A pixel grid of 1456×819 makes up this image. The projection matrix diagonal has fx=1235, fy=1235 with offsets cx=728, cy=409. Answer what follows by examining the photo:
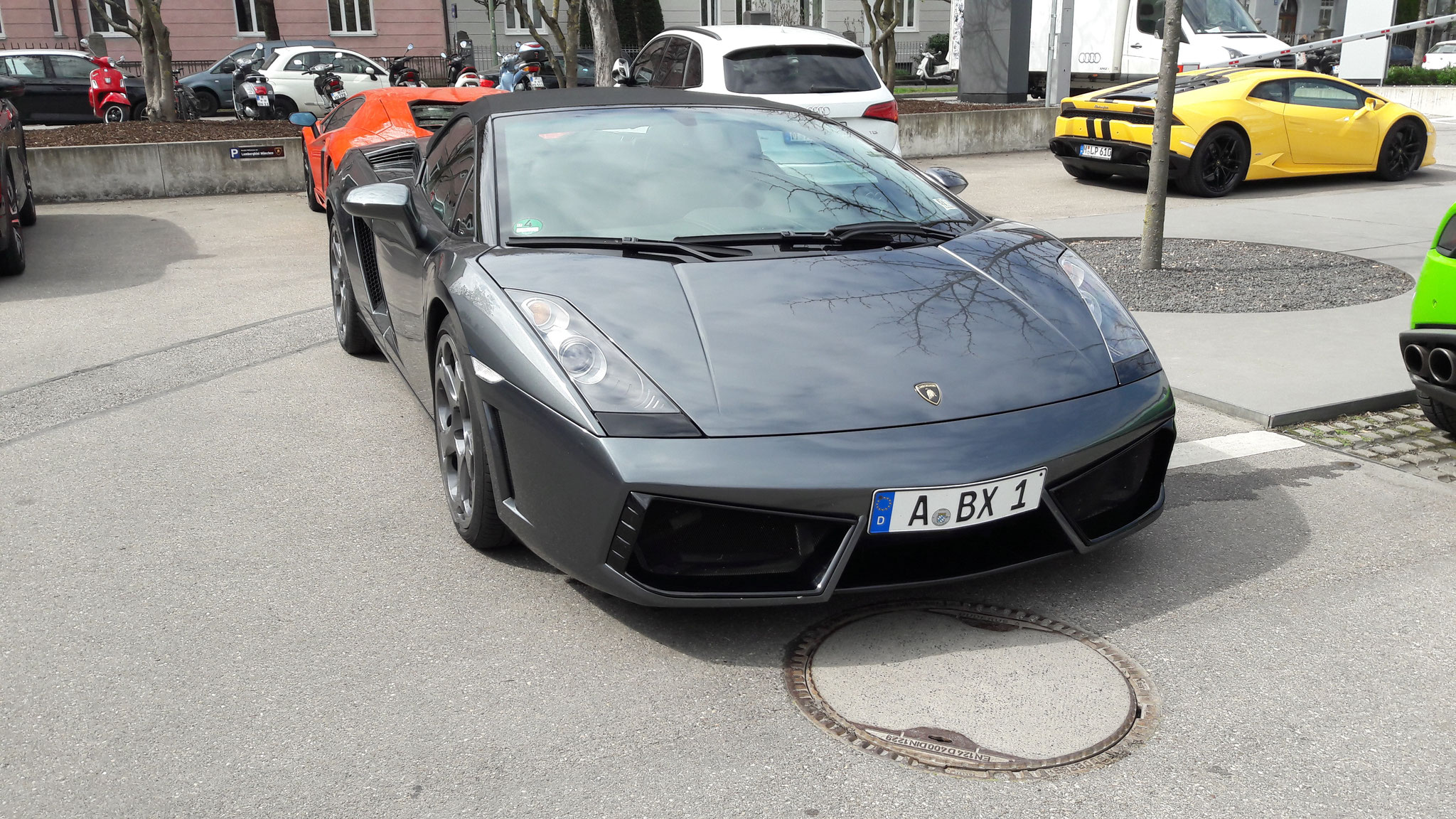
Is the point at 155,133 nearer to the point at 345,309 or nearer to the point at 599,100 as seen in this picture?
the point at 345,309

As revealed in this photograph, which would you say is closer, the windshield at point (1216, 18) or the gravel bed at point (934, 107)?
the gravel bed at point (934, 107)

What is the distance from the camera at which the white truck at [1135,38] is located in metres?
17.7

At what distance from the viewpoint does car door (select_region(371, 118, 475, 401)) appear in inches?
164

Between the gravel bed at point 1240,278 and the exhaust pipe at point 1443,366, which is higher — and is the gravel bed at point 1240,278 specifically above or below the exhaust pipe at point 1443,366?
below

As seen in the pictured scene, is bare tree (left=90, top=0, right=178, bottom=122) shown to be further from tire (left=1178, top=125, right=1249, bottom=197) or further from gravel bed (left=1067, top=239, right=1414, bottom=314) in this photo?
gravel bed (left=1067, top=239, right=1414, bottom=314)

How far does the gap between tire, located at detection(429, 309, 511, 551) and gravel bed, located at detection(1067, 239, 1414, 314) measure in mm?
4400

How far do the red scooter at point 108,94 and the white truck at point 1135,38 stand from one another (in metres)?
15.1

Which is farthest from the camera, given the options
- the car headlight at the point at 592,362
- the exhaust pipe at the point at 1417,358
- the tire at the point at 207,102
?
the tire at the point at 207,102

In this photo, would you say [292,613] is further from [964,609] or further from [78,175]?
[78,175]

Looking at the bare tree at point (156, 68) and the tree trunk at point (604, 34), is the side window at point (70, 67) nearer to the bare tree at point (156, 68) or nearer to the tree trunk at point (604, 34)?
the bare tree at point (156, 68)

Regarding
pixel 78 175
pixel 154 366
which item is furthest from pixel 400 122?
pixel 78 175

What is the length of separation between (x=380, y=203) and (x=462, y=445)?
1.00m

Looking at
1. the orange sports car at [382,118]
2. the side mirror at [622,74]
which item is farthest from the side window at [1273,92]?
the orange sports car at [382,118]

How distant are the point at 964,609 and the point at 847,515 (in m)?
A: 0.64
